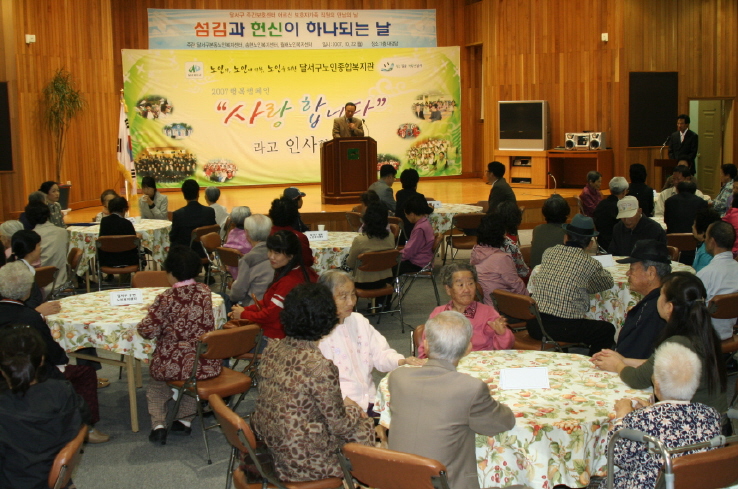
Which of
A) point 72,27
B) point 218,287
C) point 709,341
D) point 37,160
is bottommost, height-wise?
point 218,287

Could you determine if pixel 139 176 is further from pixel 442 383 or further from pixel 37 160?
pixel 442 383

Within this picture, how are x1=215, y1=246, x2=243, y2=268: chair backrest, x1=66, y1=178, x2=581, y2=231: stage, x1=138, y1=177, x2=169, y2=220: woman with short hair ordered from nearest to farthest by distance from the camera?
x1=215, y1=246, x2=243, y2=268: chair backrest < x1=138, y1=177, x2=169, y2=220: woman with short hair < x1=66, y1=178, x2=581, y2=231: stage

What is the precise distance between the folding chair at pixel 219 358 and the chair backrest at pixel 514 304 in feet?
5.04

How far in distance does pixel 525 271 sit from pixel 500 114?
876 centimetres

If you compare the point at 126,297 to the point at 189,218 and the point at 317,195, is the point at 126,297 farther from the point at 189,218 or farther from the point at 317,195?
the point at 317,195

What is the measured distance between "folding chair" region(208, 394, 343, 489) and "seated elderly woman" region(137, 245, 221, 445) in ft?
4.21

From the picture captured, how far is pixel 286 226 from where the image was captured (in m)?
6.38

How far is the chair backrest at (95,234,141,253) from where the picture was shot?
298 inches

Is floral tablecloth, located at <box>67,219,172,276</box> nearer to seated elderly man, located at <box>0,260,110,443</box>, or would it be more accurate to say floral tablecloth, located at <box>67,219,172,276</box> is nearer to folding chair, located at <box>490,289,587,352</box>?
seated elderly man, located at <box>0,260,110,443</box>

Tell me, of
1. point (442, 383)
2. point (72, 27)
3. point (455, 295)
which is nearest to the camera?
point (442, 383)

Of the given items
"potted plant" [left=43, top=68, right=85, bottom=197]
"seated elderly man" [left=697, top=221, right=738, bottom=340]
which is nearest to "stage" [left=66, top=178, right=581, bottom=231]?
"potted plant" [left=43, top=68, right=85, bottom=197]

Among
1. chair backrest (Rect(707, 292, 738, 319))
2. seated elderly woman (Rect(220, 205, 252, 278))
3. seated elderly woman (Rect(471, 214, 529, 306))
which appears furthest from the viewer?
seated elderly woman (Rect(220, 205, 252, 278))

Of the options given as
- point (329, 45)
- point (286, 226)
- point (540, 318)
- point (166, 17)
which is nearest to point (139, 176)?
point (166, 17)

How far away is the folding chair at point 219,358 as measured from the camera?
4.26 meters
